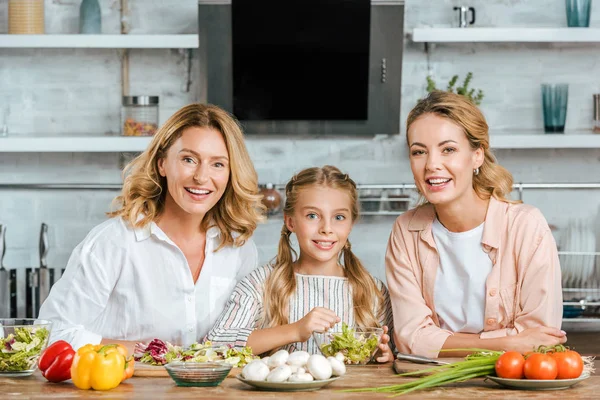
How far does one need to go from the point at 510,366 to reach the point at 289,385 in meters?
0.49

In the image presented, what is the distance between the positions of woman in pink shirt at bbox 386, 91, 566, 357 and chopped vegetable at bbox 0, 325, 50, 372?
98cm

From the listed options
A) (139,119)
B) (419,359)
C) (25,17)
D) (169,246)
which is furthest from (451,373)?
(25,17)

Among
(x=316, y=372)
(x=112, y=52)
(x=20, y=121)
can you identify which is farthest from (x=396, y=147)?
(x=316, y=372)

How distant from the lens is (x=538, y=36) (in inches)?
174

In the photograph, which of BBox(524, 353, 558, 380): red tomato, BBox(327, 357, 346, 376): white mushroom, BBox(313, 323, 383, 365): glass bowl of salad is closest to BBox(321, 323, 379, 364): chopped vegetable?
BBox(313, 323, 383, 365): glass bowl of salad

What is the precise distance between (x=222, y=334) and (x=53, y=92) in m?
2.53

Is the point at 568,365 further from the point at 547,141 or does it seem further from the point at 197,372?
the point at 547,141

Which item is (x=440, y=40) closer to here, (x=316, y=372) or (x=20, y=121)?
(x=20, y=121)

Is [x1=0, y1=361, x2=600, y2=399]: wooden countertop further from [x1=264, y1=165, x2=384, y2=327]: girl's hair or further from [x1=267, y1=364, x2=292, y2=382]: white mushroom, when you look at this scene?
[x1=264, y1=165, x2=384, y2=327]: girl's hair

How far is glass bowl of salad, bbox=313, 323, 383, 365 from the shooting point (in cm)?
226

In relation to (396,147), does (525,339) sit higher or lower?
lower

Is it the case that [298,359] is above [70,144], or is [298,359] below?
below

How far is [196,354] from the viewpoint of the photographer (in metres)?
2.15

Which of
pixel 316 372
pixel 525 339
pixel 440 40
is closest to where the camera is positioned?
pixel 316 372
